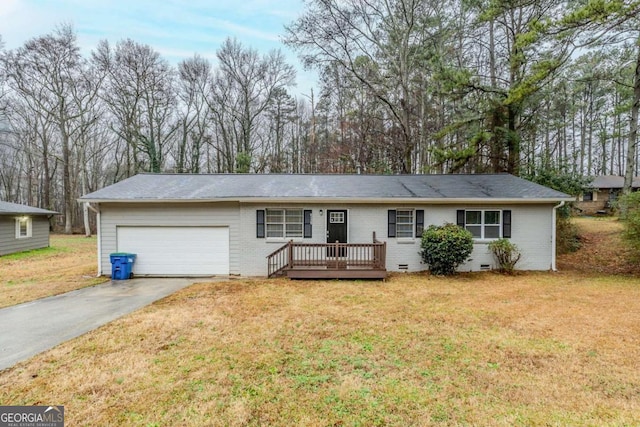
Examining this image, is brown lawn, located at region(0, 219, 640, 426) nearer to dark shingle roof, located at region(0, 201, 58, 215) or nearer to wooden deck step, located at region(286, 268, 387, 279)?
wooden deck step, located at region(286, 268, 387, 279)

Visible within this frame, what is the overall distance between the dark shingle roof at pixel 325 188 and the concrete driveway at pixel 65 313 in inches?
116

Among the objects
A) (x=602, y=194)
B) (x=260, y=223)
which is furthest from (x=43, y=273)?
(x=602, y=194)

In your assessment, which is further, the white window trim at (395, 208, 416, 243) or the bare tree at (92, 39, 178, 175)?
the bare tree at (92, 39, 178, 175)

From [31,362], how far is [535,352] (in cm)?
718

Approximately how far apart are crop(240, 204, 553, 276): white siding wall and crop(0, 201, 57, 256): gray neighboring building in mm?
12774

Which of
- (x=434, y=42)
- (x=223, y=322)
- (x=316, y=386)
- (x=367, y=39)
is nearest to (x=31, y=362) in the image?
(x=223, y=322)

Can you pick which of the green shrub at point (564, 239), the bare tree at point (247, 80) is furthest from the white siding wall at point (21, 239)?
the green shrub at point (564, 239)

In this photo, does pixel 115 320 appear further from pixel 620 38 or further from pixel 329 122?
pixel 329 122

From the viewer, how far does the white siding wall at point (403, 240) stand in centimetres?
987

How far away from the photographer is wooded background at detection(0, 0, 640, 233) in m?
14.0

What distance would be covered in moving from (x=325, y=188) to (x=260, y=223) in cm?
268

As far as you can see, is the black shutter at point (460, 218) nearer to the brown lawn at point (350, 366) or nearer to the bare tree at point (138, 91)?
the brown lawn at point (350, 366)

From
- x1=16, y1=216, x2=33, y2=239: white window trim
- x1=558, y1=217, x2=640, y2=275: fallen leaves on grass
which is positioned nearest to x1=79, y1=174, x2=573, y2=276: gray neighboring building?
x1=558, y1=217, x2=640, y2=275: fallen leaves on grass

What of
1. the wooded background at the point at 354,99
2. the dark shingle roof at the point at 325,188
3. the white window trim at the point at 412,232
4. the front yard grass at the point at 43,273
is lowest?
the front yard grass at the point at 43,273
